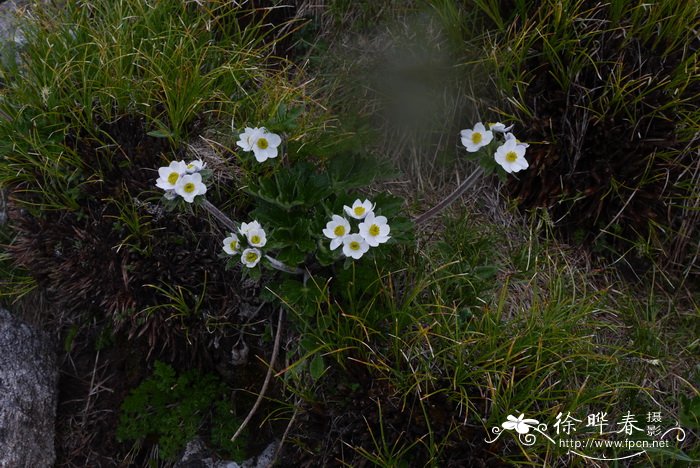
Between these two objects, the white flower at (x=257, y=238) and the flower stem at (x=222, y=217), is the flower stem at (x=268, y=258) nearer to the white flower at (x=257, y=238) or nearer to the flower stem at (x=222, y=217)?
the flower stem at (x=222, y=217)

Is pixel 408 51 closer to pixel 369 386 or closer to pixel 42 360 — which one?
pixel 369 386

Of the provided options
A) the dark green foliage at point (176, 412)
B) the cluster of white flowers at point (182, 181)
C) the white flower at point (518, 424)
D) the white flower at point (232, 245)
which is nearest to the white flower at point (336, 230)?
the white flower at point (232, 245)

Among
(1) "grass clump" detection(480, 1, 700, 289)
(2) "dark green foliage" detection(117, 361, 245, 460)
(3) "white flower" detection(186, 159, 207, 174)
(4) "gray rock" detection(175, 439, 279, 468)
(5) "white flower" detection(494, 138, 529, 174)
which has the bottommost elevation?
(4) "gray rock" detection(175, 439, 279, 468)

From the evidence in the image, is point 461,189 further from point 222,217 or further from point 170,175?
point 170,175

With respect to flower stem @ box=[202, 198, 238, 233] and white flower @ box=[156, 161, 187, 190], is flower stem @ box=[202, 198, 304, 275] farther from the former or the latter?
white flower @ box=[156, 161, 187, 190]

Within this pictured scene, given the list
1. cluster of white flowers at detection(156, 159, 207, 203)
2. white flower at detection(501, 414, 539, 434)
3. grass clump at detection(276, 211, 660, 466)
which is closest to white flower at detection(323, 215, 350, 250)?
grass clump at detection(276, 211, 660, 466)

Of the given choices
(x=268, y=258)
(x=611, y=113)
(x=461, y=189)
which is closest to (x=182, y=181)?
(x=268, y=258)

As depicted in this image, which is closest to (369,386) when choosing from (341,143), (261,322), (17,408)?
(261,322)
